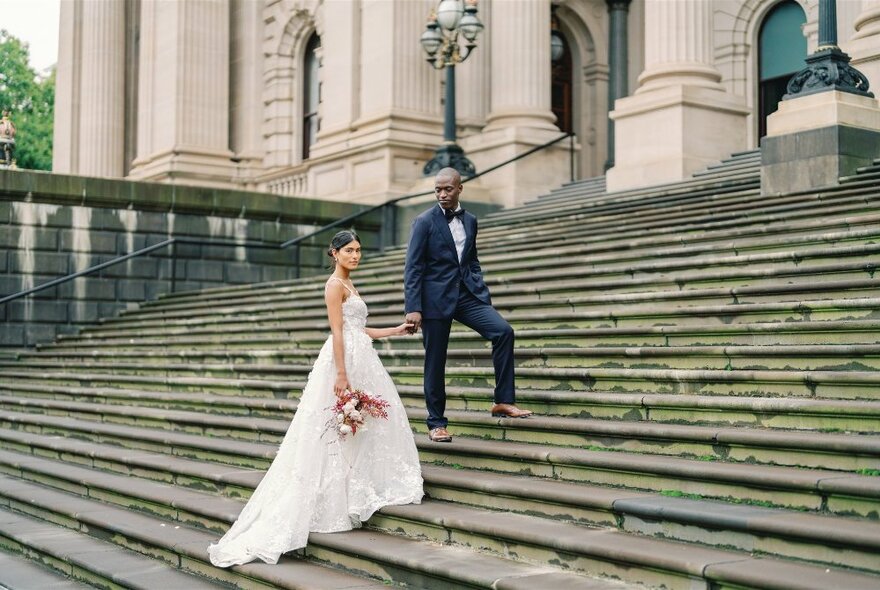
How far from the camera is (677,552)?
584 cm

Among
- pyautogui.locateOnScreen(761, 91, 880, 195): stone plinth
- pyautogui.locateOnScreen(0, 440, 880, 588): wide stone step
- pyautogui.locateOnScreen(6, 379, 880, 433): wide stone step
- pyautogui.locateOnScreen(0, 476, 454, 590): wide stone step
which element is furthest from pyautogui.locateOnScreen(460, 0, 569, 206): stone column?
pyautogui.locateOnScreen(0, 440, 880, 588): wide stone step

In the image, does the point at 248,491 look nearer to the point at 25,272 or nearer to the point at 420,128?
the point at 25,272

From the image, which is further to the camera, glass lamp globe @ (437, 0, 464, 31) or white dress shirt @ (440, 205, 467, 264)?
glass lamp globe @ (437, 0, 464, 31)

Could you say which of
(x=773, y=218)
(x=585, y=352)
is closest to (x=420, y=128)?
(x=773, y=218)

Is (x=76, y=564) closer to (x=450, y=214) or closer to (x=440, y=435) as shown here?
(x=440, y=435)

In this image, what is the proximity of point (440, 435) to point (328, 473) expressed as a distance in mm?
1102

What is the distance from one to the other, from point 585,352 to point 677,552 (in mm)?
3843

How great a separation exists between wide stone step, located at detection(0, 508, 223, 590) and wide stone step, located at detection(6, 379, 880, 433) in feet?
7.61

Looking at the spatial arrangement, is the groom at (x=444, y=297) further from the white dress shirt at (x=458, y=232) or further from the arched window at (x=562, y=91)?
the arched window at (x=562, y=91)

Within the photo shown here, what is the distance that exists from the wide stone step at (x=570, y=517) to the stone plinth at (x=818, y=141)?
22.3ft

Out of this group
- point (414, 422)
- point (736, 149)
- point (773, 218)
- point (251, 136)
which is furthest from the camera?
point (251, 136)

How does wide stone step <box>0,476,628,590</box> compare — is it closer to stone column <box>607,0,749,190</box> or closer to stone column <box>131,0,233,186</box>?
stone column <box>607,0,749,190</box>

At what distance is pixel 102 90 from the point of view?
3275 centimetres

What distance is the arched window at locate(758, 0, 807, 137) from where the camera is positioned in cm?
2241
